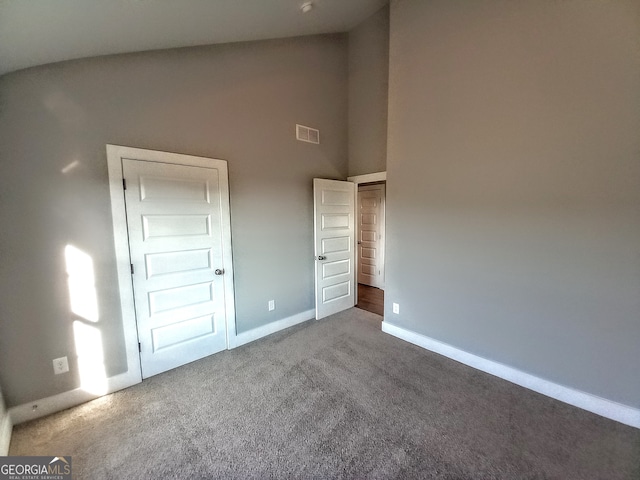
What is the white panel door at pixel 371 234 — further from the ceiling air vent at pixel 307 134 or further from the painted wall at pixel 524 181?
the painted wall at pixel 524 181

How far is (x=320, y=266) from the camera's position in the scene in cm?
369

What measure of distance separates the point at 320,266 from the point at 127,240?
225cm

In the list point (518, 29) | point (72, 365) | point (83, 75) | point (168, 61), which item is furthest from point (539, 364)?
point (83, 75)

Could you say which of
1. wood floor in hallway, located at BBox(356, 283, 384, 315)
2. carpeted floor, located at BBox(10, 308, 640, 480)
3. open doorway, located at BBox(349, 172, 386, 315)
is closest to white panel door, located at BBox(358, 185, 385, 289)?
open doorway, located at BBox(349, 172, 386, 315)

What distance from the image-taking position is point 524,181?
221 cm

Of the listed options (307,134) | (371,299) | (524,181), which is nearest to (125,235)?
(307,134)

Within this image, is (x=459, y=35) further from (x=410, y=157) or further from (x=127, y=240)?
(x=127, y=240)

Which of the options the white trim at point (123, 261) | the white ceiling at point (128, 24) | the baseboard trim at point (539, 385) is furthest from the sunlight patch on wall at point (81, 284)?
the baseboard trim at point (539, 385)

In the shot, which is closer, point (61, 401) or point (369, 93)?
point (61, 401)

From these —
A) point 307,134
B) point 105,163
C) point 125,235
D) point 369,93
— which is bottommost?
point 125,235

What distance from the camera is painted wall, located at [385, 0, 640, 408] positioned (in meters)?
1.83

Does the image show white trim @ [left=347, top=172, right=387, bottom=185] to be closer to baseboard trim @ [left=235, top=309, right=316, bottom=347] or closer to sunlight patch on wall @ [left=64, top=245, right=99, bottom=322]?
baseboard trim @ [left=235, top=309, right=316, bottom=347]

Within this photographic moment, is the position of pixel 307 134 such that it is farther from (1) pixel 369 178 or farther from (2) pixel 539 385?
(2) pixel 539 385

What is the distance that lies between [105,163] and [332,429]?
274cm
